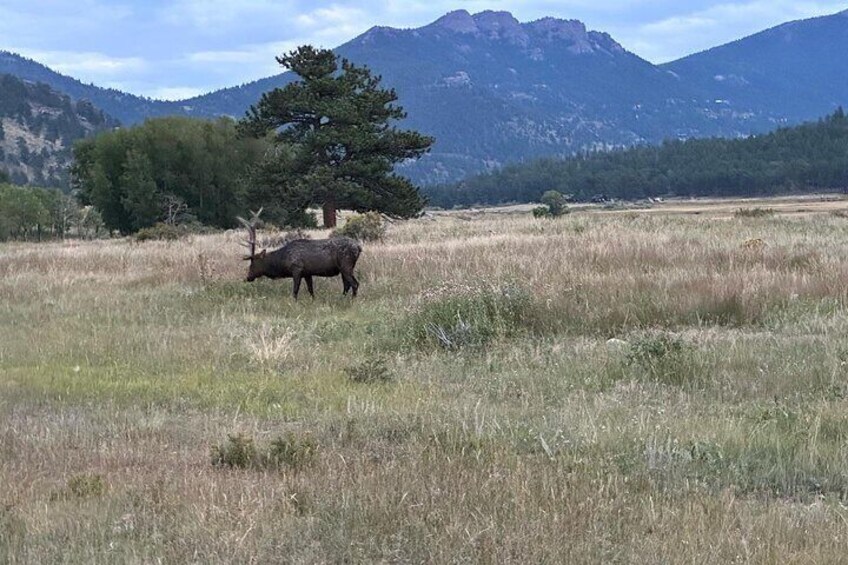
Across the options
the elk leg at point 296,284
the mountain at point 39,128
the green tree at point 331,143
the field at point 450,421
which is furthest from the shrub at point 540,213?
the mountain at point 39,128

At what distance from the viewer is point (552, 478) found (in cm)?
482

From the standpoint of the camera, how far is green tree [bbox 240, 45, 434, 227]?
110 ft

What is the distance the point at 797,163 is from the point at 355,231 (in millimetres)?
93695

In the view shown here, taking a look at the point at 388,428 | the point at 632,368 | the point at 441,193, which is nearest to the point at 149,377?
the point at 388,428

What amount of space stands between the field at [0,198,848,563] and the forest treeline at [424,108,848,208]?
304 feet

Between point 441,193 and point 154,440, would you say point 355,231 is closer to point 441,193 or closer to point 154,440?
point 154,440

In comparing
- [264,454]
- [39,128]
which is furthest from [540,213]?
[39,128]

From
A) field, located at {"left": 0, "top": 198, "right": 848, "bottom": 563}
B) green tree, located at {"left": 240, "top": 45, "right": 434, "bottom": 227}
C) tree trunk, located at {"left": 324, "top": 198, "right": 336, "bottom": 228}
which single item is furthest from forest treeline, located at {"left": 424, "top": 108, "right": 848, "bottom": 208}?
field, located at {"left": 0, "top": 198, "right": 848, "bottom": 563}

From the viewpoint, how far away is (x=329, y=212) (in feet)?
114

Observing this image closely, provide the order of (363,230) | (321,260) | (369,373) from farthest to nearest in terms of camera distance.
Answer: (363,230) → (321,260) → (369,373)

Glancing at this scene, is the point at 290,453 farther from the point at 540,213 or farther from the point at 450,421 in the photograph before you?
the point at 540,213

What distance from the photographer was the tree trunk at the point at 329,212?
3426 centimetres

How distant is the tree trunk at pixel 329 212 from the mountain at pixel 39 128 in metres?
106

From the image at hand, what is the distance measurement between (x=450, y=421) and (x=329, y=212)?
28992 millimetres
